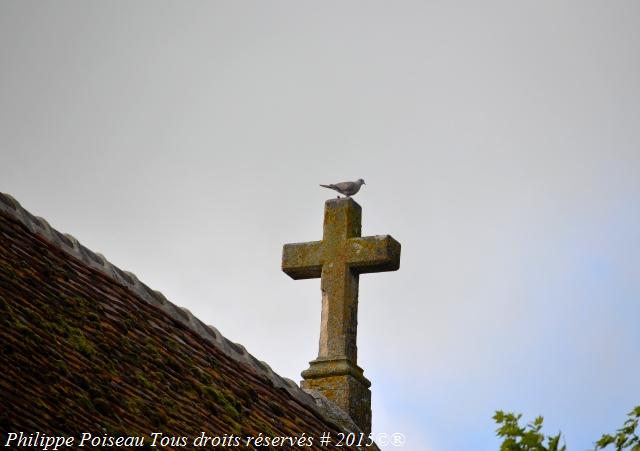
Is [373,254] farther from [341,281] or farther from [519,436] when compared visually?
[519,436]

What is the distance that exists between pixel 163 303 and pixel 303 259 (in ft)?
7.41

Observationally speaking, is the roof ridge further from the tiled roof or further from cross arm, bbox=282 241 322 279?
cross arm, bbox=282 241 322 279

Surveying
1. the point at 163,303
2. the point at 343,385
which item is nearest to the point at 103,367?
the point at 163,303

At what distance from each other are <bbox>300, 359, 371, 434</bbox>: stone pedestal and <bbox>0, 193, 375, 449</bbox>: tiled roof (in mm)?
214

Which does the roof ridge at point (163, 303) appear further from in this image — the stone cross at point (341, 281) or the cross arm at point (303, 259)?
the cross arm at point (303, 259)

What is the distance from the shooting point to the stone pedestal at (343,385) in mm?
11789

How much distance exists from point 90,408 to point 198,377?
200 centimetres

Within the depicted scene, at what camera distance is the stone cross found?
11906 mm

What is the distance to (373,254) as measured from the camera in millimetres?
12328

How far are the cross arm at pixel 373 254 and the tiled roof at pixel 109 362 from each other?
1.33 metres

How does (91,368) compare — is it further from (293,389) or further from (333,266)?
(333,266)

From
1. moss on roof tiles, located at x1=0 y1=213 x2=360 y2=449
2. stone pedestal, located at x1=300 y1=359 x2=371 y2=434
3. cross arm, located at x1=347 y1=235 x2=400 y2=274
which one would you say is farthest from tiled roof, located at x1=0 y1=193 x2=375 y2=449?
cross arm, located at x1=347 y1=235 x2=400 y2=274

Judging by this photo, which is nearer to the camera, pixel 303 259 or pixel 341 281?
pixel 341 281

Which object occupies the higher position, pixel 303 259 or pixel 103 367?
pixel 303 259
